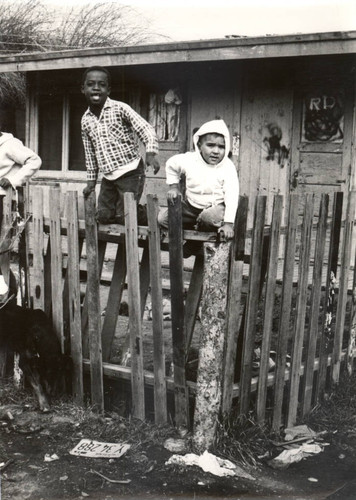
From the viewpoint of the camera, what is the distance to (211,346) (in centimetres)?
371

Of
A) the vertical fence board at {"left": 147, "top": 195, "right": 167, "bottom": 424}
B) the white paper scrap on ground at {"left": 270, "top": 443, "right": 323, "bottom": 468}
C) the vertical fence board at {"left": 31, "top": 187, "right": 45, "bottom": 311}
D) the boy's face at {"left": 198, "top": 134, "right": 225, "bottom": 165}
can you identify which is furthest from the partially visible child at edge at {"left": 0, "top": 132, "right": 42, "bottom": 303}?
the white paper scrap on ground at {"left": 270, "top": 443, "right": 323, "bottom": 468}

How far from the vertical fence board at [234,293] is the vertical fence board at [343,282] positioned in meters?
1.09

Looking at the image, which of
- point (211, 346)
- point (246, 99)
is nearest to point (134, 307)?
point (211, 346)

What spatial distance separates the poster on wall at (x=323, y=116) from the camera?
8.16m

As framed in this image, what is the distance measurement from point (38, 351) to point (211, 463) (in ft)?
5.01

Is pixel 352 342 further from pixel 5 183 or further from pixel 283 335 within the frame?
pixel 5 183

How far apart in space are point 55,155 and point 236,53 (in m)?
4.65

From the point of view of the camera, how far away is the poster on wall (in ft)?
26.8

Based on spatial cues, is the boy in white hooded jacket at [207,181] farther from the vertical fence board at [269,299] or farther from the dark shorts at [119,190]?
the dark shorts at [119,190]

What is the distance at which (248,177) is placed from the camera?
9.13 meters

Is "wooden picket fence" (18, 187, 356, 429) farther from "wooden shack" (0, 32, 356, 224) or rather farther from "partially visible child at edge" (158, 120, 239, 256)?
"wooden shack" (0, 32, 356, 224)

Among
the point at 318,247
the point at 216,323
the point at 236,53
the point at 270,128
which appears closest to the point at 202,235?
the point at 216,323

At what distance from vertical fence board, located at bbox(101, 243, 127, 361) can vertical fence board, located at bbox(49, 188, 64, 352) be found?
0.33 meters

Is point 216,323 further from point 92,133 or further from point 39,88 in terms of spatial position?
point 39,88
